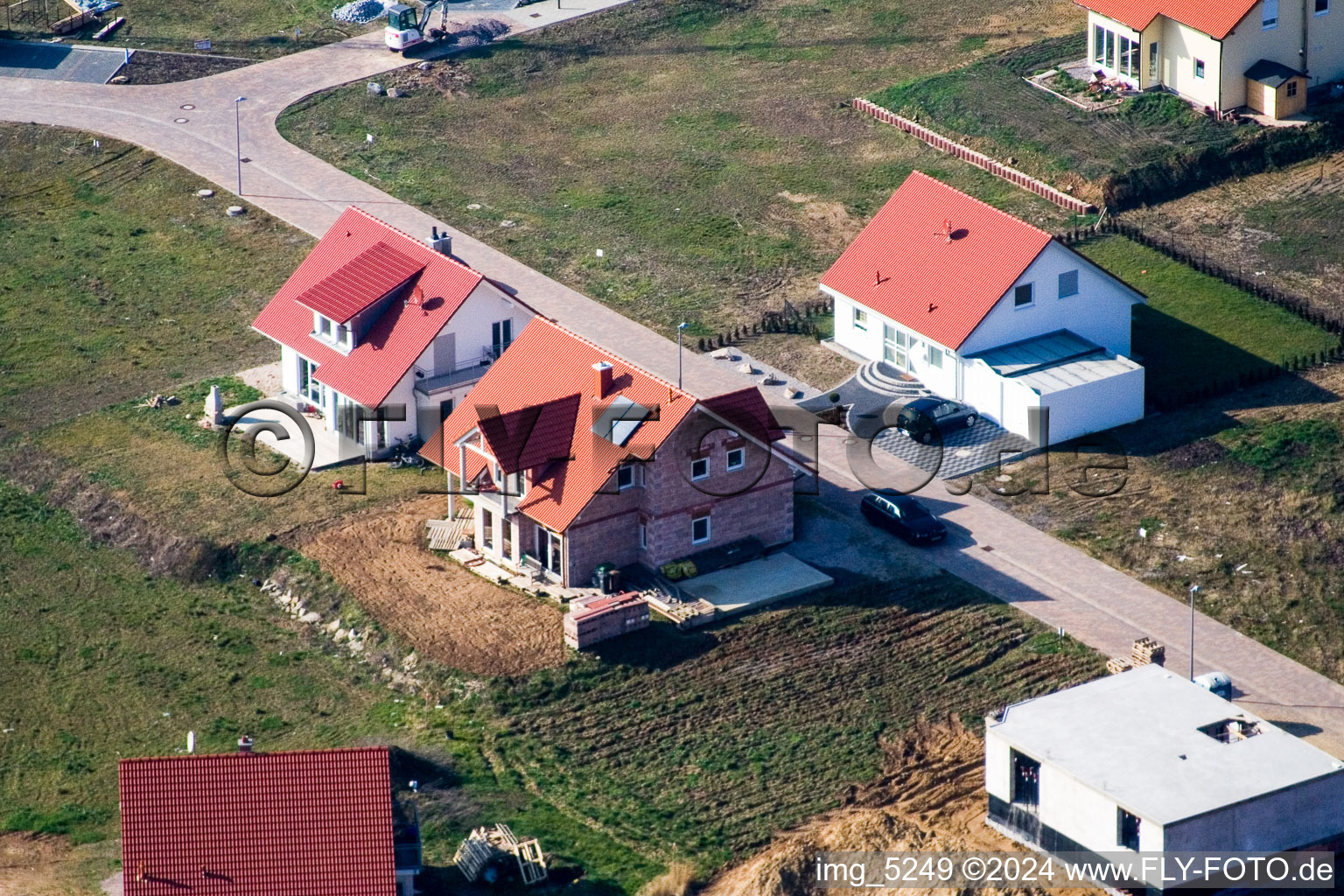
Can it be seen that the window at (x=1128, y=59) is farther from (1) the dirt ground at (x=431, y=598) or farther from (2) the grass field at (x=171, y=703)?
(2) the grass field at (x=171, y=703)

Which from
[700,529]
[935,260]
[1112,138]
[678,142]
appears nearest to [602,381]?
[700,529]

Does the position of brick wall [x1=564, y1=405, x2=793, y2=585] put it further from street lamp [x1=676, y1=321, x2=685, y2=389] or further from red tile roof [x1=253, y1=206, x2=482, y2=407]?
red tile roof [x1=253, y1=206, x2=482, y2=407]

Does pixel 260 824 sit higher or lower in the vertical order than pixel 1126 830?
higher

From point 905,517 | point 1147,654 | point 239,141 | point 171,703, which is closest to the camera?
point 1147,654

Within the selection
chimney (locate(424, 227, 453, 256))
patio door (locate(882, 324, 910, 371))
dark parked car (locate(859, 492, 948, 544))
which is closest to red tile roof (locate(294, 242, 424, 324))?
chimney (locate(424, 227, 453, 256))

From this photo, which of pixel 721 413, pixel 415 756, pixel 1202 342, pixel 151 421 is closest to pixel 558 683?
pixel 415 756

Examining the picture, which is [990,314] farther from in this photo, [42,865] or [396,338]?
[42,865]

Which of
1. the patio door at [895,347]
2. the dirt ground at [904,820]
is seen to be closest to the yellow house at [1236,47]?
the patio door at [895,347]

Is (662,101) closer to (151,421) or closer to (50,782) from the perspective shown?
(151,421)
